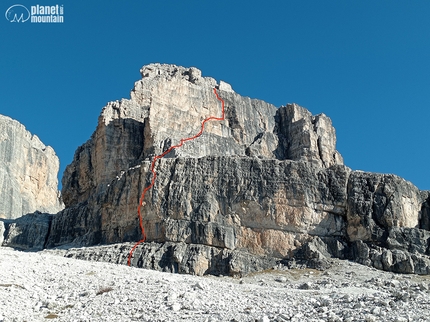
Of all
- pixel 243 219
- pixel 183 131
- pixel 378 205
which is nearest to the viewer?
pixel 243 219

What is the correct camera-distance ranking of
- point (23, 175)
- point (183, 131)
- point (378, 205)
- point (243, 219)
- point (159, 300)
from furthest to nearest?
point (23, 175)
point (183, 131)
point (378, 205)
point (243, 219)
point (159, 300)

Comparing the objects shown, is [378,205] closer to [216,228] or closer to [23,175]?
[216,228]

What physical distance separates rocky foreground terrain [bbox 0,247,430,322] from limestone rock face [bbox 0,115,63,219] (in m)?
65.7

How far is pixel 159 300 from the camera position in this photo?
91.0 ft

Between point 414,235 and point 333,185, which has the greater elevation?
point 333,185

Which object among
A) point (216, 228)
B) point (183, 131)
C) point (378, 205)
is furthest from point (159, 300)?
point (183, 131)

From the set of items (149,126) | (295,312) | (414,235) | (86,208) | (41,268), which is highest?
(149,126)

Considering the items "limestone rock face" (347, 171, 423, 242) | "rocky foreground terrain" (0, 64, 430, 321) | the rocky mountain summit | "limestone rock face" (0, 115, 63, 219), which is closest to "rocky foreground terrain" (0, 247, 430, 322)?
"rocky foreground terrain" (0, 64, 430, 321)

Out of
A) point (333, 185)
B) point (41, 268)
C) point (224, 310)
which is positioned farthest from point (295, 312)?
point (333, 185)

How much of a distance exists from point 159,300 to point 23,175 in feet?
295

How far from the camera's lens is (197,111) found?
259 ft

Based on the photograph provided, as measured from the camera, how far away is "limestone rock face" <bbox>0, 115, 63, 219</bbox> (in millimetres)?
101625

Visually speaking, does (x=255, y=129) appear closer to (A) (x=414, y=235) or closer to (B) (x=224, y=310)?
(A) (x=414, y=235)

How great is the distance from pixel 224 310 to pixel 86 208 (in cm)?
4461
